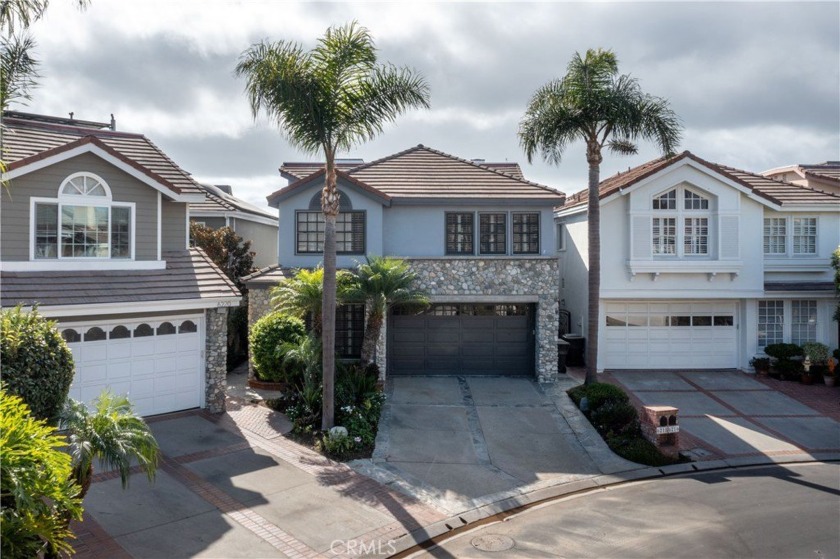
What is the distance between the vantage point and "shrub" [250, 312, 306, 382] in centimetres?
1594

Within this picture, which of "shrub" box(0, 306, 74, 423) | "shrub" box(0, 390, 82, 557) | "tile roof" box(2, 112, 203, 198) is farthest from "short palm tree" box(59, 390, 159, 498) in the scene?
"tile roof" box(2, 112, 203, 198)

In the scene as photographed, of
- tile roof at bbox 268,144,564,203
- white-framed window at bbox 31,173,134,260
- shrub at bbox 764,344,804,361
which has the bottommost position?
shrub at bbox 764,344,804,361

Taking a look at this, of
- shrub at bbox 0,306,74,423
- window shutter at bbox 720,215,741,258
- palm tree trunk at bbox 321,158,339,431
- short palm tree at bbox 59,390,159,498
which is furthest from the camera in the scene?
window shutter at bbox 720,215,741,258

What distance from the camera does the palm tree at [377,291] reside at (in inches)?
624

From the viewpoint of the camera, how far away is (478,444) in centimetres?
1310

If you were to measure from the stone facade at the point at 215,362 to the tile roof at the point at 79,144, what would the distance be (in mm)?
3316

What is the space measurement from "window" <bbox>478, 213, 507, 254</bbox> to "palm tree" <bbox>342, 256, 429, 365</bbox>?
10.9ft

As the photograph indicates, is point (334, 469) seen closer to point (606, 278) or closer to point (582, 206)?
point (606, 278)

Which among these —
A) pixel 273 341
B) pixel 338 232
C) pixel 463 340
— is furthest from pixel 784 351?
pixel 273 341

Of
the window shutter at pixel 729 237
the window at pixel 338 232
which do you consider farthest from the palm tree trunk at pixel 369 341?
the window shutter at pixel 729 237

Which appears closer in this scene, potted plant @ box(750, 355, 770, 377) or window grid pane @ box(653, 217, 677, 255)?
potted plant @ box(750, 355, 770, 377)

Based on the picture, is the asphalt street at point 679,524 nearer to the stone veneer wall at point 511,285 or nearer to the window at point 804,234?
the stone veneer wall at point 511,285

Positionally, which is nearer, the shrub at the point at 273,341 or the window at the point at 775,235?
the shrub at the point at 273,341

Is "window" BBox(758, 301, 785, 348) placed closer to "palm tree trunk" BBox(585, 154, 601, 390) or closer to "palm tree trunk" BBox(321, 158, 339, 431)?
"palm tree trunk" BBox(585, 154, 601, 390)
